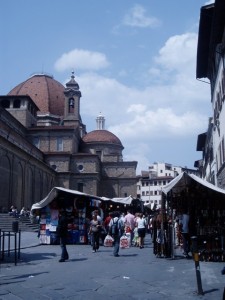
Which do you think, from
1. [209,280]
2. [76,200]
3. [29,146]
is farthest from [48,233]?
[29,146]

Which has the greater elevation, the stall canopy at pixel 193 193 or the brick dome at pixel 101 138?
the brick dome at pixel 101 138

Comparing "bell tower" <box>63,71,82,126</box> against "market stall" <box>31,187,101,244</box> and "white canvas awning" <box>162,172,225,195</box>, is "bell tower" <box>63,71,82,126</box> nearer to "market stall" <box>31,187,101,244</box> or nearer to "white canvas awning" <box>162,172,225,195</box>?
"market stall" <box>31,187,101,244</box>

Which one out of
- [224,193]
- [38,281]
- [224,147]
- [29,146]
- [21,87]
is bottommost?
[38,281]

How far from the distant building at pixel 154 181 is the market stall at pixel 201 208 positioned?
74.3 m

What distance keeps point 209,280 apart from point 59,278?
124 inches

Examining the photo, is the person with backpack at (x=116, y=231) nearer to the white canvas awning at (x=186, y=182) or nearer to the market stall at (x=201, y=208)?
the market stall at (x=201, y=208)

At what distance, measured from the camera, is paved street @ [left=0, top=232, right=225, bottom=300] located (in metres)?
6.86

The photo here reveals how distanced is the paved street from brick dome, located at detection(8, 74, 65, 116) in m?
59.3

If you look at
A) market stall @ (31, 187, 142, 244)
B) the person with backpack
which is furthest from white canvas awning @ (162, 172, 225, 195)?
market stall @ (31, 187, 142, 244)

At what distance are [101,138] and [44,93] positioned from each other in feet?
42.2

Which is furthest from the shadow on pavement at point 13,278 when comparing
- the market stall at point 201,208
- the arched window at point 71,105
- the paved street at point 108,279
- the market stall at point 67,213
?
the arched window at point 71,105

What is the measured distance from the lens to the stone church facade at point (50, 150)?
135ft

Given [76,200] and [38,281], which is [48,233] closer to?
[76,200]

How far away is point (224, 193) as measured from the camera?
12.0 metres
